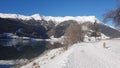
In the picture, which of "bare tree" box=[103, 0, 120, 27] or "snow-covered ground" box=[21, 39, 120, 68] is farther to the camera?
"bare tree" box=[103, 0, 120, 27]

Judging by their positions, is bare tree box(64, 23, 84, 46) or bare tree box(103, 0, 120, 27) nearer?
bare tree box(103, 0, 120, 27)

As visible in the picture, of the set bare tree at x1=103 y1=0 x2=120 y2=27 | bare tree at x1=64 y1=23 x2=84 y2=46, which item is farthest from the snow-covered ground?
bare tree at x1=64 y1=23 x2=84 y2=46

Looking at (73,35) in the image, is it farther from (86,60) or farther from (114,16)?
(86,60)

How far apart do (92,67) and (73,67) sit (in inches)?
62.9

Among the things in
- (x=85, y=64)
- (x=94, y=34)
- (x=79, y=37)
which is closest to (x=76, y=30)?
(x=79, y=37)

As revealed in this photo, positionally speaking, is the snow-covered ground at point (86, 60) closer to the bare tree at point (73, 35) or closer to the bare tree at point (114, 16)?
the bare tree at point (114, 16)

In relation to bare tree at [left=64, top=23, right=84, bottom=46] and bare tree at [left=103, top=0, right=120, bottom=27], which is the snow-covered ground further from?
bare tree at [left=64, top=23, right=84, bottom=46]

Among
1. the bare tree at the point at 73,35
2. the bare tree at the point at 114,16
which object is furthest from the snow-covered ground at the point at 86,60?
the bare tree at the point at 73,35

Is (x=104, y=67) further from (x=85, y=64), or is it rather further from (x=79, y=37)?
(x=79, y=37)

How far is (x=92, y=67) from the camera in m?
19.2

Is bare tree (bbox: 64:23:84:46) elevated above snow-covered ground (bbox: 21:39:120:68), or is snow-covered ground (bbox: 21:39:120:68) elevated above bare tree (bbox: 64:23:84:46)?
bare tree (bbox: 64:23:84:46)

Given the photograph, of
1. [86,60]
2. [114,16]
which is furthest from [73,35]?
[86,60]

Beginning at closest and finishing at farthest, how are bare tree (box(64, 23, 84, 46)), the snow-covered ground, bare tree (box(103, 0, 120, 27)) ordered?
the snow-covered ground → bare tree (box(103, 0, 120, 27)) → bare tree (box(64, 23, 84, 46))

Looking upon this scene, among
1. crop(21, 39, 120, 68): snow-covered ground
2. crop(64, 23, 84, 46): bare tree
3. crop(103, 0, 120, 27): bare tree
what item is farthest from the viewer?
crop(64, 23, 84, 46): bare tree
